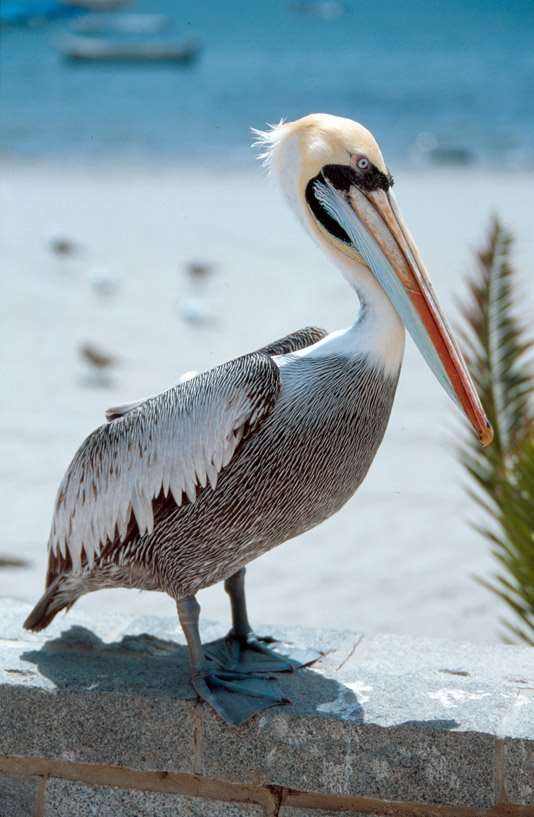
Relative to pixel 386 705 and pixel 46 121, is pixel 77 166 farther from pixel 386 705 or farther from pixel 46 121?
pixel 386 705

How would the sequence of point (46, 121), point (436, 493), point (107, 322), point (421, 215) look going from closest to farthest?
point (436, 493) → point (107, 322) → point (421, 215) → point (46, 121)

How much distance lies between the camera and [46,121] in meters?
25.9

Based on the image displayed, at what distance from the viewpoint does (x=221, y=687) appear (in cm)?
251

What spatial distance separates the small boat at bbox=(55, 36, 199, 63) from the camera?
3716cm

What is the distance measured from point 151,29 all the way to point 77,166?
26.4 m

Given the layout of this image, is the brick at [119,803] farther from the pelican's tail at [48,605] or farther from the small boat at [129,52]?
the small boat at [129,52]

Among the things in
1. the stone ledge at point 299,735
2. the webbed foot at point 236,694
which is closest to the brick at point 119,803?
the stone ledge at point 299,735

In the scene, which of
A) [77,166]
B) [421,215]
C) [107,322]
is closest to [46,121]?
[77,166]

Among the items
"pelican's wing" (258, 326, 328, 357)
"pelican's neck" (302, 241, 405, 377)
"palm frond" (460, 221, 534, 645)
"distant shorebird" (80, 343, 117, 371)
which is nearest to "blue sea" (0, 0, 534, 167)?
"distant shorebird" (80, 343, 117, 371)

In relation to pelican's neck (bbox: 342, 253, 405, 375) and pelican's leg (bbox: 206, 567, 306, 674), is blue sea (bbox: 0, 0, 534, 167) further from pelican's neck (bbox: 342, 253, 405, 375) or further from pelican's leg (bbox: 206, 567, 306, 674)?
pelican's neck (bbox: 342, 253, 405, 375)

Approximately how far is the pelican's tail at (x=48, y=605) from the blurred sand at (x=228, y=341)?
3.57ft

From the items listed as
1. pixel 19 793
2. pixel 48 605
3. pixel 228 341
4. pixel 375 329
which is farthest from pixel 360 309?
pixel 228 341

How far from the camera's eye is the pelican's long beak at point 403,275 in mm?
2361

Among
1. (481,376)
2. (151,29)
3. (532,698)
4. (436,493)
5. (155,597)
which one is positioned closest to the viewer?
(532,698)
